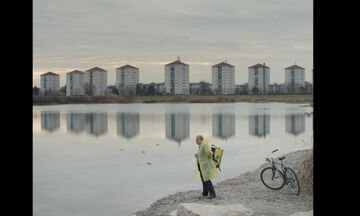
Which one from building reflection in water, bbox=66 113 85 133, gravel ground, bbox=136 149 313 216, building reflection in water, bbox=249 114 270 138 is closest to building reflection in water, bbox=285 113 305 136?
building reflection in water, bbox=249 114 270 138

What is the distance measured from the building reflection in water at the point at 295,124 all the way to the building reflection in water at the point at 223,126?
1401mm

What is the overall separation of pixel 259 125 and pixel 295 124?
960mm

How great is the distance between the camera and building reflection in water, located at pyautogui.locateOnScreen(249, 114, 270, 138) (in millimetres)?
11328

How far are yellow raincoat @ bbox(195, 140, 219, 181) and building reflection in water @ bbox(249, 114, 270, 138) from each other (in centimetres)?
583

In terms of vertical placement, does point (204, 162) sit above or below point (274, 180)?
above

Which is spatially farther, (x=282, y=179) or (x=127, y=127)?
(x=127, y=127)

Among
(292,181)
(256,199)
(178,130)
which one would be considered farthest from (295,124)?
(256,199)

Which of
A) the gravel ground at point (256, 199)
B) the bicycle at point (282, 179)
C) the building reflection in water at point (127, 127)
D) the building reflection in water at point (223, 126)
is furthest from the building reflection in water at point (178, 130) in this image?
the bicycle at point (282, 179)

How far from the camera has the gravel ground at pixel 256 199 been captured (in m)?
5.62

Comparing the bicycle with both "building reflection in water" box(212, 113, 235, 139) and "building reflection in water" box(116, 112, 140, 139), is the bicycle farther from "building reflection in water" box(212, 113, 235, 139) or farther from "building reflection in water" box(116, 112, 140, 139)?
"building reflection in water" box(116, 112, 140, 139)

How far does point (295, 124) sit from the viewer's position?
1210 centimetres

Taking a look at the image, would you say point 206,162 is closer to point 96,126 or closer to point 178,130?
point 178,130
